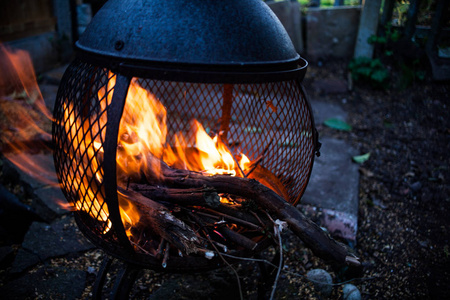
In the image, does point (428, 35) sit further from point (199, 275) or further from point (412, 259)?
point (199, 275)

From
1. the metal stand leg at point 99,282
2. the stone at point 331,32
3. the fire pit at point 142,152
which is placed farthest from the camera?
the stone at point 331,32

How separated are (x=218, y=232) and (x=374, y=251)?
1.39m

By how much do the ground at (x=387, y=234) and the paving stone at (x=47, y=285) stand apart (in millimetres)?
24

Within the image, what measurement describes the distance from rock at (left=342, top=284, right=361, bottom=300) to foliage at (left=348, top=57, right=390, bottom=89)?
3563 millimetres

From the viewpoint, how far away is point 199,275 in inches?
79.8

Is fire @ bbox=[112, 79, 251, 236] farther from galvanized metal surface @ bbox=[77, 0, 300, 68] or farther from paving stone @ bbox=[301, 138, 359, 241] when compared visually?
paving stone @ bbox=[301, 138, 359, 241]

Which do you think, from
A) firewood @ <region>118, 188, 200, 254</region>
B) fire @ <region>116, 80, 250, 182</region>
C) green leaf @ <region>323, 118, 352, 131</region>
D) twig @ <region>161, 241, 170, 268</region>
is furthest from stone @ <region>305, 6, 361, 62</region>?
twig @ <region>161, 241, 170, 268</region>

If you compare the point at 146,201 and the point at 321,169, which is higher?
the point at 146,201

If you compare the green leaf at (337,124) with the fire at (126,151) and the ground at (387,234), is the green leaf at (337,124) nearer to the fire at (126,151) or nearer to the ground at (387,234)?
the ground at (387,234)

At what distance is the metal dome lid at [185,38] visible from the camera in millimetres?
1228

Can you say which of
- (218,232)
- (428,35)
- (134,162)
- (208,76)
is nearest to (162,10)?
(208,76)

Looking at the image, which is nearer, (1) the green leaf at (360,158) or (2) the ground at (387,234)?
(2) the ground at (387,234)

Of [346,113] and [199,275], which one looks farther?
[346,113]

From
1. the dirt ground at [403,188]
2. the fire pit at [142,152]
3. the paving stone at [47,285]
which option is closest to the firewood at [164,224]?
the fire pit at [142,152]
